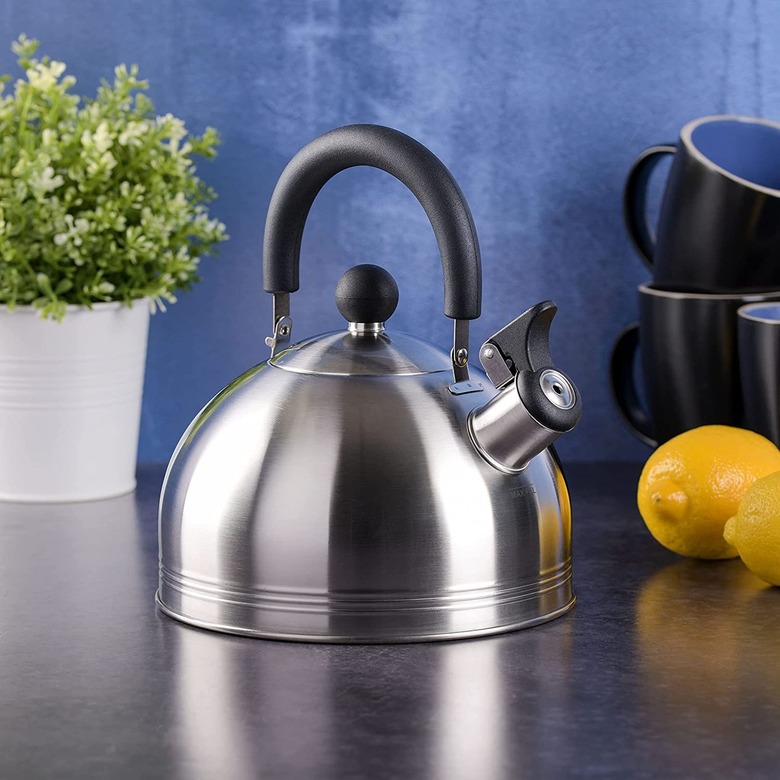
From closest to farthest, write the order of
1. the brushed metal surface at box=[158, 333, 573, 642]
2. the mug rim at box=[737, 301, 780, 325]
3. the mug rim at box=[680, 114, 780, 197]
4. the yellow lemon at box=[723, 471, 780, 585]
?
the brushed metal surface at box=[158, 333, 573, 642] < the yellow lemon at box=[723, 471, 780, 585] < the mug rim at box=[737, 301, 780, 325] < the mug rim at box=[680, 114, 780, 197]

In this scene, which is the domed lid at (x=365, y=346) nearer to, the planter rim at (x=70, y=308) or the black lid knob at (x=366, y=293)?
the black lid knob at (x=366, y=293)

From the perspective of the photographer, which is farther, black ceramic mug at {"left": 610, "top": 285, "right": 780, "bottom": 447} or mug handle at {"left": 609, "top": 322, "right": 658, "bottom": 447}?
mug handle at {"left": 609, "top": 322, "right": 658, "bottom": 447}

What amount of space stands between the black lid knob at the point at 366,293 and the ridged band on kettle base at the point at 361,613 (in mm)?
176

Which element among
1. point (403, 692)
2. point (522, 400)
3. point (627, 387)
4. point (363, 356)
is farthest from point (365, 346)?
point (627, 387)

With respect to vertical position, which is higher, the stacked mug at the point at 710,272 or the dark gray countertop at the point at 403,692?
the stacked mug at the point at 710,272

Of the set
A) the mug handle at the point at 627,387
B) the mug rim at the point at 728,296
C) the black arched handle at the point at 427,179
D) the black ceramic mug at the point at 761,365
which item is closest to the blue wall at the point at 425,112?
the mug handle at the point at 627,387

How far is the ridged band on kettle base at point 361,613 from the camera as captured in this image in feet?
2.46

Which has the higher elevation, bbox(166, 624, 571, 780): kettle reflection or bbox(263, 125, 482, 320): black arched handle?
bbox(263, 125, 482, 320): black arched handle

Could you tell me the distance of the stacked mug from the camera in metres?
1.15

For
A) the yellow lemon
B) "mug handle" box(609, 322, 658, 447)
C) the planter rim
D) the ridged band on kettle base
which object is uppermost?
the planter rim

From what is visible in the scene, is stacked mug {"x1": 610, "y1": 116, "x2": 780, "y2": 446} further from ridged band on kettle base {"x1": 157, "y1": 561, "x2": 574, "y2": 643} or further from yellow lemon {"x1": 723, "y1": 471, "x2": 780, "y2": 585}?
ridged band on kettle base {"x1": 157, "y1": 561, "x2": 574, "y2": 643}

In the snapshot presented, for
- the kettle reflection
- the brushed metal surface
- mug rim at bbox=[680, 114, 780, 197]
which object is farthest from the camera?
mug rim at bbox=[680, 114, 780, 197]

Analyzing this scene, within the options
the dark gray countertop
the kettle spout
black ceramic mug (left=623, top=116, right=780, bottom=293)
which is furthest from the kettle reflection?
black ceramic mug (left=623, top=116, right=780, bottom=293)

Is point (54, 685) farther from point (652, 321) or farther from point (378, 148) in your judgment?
point (652, 321)
